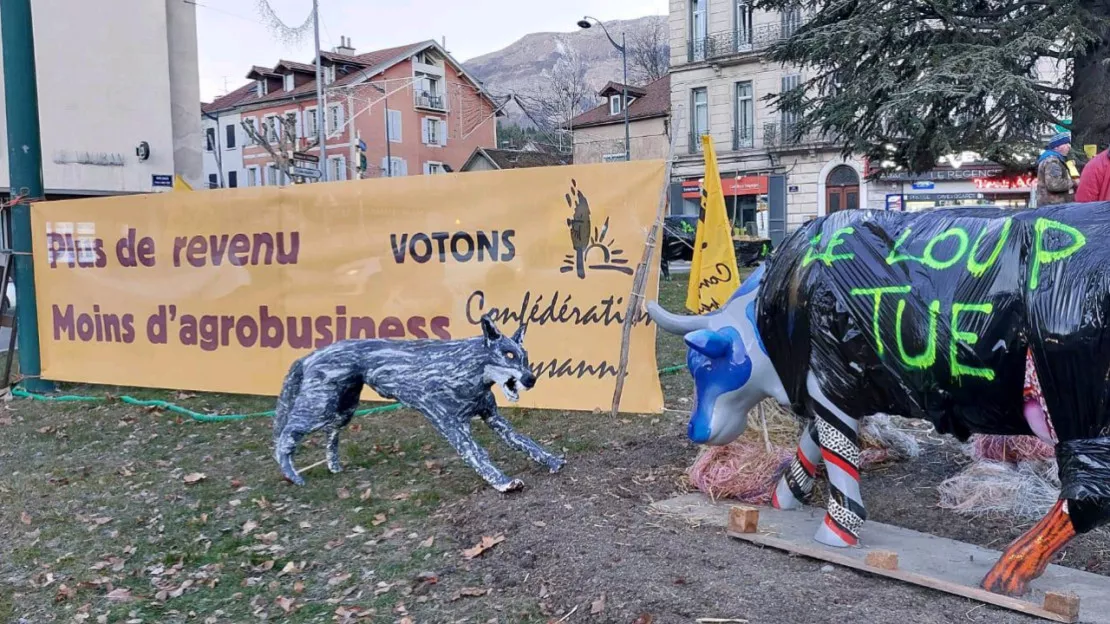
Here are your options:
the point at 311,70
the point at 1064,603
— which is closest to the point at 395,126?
the point at 311,70

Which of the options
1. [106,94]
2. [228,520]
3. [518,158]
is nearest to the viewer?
[228,520]

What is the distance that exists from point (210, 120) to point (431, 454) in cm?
5397

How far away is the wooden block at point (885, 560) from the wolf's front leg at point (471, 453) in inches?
81.0

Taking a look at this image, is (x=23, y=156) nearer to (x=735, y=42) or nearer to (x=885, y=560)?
(x=885, y=560)

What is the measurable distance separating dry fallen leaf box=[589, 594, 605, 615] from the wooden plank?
3.07 feet

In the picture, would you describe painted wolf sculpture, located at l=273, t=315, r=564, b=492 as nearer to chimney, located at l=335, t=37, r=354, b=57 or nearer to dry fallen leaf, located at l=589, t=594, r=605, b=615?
dry fallen leaf, located at l=589, t=594, r=605, b=615

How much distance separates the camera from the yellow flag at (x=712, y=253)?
6492 millimetres

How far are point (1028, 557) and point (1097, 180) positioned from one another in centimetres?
343

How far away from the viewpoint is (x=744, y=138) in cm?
3550

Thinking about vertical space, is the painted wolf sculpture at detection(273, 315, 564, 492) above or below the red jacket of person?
below

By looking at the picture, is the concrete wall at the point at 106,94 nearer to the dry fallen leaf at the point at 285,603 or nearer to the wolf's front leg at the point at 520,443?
the wolf's front leg at the point at 520,443

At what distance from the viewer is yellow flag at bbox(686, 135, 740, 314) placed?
6.49 metres

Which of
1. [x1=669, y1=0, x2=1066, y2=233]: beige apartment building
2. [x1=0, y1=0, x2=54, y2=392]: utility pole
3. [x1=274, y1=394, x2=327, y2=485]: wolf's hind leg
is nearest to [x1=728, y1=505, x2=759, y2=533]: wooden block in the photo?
[x1=274, y1=394, x2=327, y2=485]: wolf's hind leg

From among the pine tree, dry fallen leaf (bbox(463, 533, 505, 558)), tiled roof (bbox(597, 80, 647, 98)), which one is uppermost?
tiled roof (bbox(597, 80, 647, 98))
